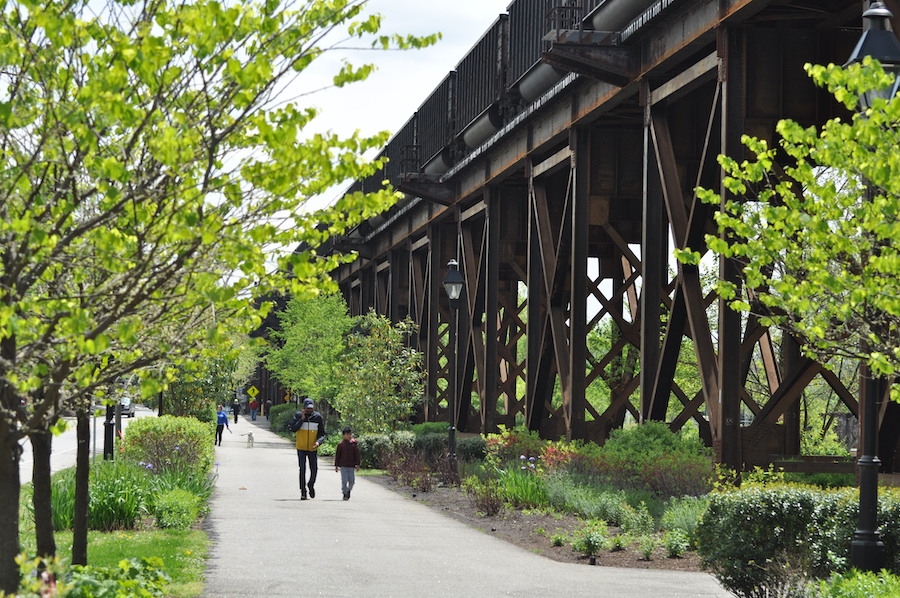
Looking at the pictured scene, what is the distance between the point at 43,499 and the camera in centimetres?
962

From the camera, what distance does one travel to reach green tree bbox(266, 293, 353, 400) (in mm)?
60219

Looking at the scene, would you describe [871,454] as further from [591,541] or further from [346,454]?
[346,454]

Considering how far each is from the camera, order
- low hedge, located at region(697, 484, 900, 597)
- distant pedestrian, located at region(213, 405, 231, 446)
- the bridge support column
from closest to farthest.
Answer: low hedge, located at region(697, 484, 900, 597), the bridge support column, distant pedestrian, located at region(213, 405, 231, 446)

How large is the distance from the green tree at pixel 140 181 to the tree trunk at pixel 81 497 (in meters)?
3.62

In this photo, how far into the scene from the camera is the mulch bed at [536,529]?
48.6 feet

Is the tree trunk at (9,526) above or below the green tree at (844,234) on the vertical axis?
below

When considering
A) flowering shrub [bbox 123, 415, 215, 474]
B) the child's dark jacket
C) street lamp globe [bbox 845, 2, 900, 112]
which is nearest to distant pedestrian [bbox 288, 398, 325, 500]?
the child's dark jacket

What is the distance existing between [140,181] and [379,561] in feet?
26.9

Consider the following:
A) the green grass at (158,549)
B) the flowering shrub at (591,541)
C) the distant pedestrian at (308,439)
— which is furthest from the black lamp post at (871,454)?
the distant pedestrian at (308,439)

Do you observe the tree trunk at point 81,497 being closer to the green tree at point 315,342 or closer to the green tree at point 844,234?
the green tree at point 844,234

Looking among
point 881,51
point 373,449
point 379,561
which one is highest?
point 881,51

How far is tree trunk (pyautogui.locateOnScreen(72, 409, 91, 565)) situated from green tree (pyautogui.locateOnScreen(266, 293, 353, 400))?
47308 millimetres

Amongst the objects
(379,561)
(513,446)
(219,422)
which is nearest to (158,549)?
(379,561)

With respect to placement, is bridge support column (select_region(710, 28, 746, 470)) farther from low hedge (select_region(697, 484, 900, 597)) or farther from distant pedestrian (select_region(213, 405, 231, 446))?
distant pedestrian (select_region(213, 405, 231, 446))
